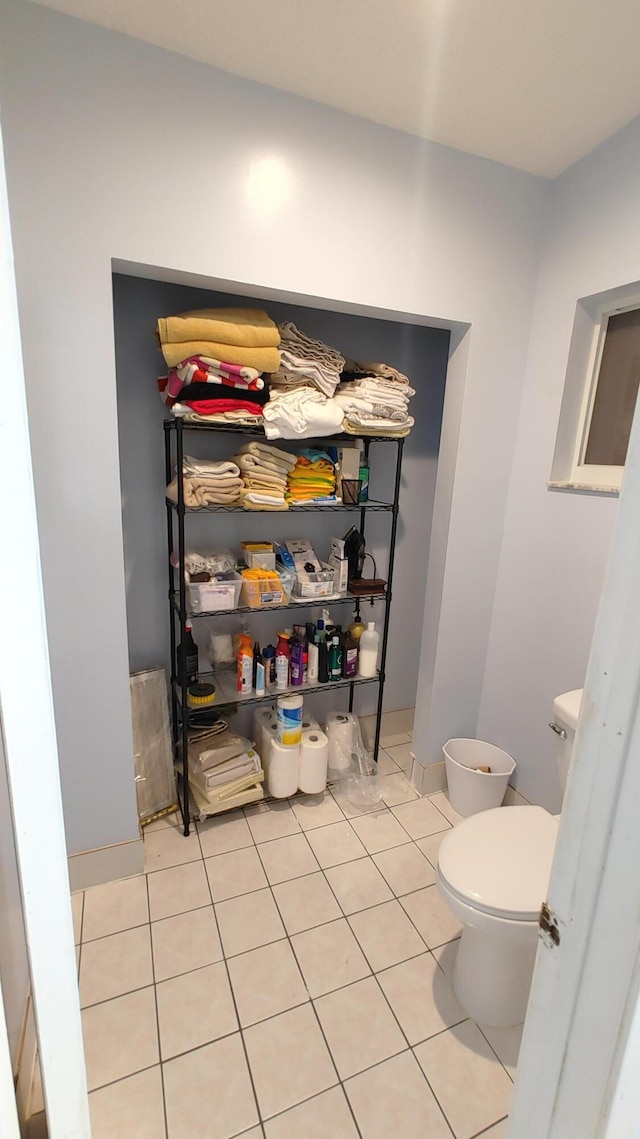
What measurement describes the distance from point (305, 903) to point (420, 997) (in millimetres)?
421

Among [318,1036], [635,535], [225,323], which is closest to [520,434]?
[225,323]

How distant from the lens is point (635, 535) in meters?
0.44

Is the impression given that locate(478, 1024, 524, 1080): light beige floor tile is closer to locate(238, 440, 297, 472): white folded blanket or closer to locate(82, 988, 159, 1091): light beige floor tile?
locate(82, 988, 159, 1091): light beige floor tile

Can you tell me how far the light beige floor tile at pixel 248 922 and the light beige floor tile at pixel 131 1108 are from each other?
13.1 inches

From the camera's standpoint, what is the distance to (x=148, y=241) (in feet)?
4.28

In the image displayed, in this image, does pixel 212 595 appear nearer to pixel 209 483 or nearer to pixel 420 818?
pixel 209 483

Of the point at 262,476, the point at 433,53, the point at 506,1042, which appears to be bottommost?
the point at 506,1042

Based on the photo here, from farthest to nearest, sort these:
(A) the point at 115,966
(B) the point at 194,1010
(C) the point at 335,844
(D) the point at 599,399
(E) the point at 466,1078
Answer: (C) the point at 335,844 < (D) the point at 599,399 < (A) the point at 115,966 < (B) the point at 194,1010 < (E) the point at 466,1078

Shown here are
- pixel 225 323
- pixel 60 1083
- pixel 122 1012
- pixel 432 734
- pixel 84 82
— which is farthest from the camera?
pixel 432 734

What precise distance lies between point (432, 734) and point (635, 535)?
182cm

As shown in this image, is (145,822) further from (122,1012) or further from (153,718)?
(122,1012)

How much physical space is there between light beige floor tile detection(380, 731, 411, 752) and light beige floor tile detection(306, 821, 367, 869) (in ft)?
1.90

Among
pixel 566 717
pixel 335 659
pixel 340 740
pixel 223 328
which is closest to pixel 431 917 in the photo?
pixel 340 740

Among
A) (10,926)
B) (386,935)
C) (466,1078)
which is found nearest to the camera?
(10,926)
